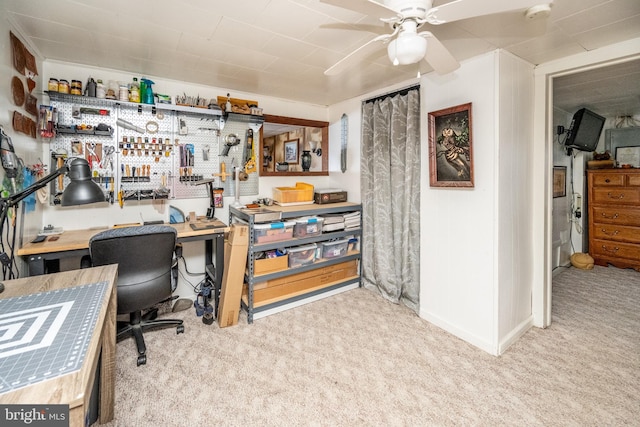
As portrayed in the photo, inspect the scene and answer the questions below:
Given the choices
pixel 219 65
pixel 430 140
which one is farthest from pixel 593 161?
pixel 219 65

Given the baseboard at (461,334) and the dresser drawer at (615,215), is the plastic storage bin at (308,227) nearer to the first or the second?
the baseboard at (461,334)

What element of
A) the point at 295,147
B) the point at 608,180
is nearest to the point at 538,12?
the point at 295,147

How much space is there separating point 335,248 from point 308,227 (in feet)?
1.35

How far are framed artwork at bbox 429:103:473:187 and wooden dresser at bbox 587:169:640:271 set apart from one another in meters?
3.40

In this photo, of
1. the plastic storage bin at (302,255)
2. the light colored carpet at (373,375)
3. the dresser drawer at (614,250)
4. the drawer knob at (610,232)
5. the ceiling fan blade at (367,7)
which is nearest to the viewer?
the ceiling fan blade at (367,7)

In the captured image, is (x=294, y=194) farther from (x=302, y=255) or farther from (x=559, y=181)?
(x=559, y=181)

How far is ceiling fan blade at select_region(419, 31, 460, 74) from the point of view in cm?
138

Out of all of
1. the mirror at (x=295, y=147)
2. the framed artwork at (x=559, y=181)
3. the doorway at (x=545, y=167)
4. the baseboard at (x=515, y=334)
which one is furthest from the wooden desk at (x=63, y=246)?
the framed artwork at (x=559, y=181)

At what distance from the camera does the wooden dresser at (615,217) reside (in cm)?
387

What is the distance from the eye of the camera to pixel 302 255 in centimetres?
290

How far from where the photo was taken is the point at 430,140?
243 centimetres

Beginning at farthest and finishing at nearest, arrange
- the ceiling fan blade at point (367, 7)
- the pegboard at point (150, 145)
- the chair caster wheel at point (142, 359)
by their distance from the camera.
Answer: the pegboard at point (150, 145)
the chair caster wheel at point (142, 359)
the ceiling fan blade at point (367, 7)

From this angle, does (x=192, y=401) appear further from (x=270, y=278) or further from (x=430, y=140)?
(x=430, y=140)

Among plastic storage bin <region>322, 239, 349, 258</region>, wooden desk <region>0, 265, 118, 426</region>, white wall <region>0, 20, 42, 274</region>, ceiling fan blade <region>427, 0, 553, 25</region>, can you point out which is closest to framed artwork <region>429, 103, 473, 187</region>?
ceiling fan blade <region>427, 0, 553, 25</region>
